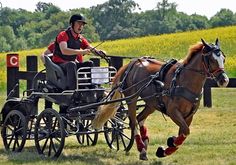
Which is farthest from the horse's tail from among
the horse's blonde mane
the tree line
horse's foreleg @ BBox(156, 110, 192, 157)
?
the tree line

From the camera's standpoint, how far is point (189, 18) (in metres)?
106

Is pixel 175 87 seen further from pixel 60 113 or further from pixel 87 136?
pixel 87 136

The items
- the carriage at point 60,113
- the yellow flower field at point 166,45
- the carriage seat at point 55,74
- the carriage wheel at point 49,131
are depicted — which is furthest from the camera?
the yellow flower field at point 166,45

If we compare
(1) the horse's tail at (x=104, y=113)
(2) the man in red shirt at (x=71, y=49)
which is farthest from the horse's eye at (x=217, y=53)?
(2) the man in red shirt at (x=71, y=49)

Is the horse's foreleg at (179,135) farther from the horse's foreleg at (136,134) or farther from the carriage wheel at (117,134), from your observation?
the carriage wheel at (117,134)

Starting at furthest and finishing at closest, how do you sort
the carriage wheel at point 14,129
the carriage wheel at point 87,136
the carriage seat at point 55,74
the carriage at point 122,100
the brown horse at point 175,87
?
the carriage wheel at point 14,129 → the carriage wheel at point 87,136 → the carriage seat at point 55,74 → the carriage at point 122,100 → the brown horse at point 175,87

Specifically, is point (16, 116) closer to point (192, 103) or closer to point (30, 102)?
point (30, 102)

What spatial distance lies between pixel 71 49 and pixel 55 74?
516 mm

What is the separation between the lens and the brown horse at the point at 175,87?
8.45 meters

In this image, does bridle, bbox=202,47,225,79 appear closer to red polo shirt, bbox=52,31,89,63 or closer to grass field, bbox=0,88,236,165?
grass field, bbox=0,88,236,165

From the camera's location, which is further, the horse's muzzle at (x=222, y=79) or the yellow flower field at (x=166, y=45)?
the yellow flower field at (x=166, y=45)

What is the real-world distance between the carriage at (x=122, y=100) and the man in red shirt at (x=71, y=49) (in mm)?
158

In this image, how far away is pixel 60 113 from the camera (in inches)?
393

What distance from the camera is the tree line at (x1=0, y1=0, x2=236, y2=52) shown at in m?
85.1
